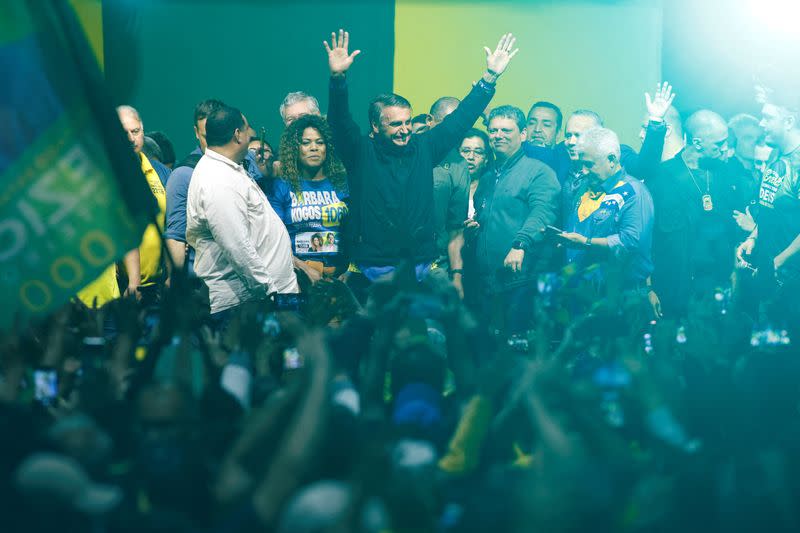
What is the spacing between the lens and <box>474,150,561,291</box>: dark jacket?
18.0 ft

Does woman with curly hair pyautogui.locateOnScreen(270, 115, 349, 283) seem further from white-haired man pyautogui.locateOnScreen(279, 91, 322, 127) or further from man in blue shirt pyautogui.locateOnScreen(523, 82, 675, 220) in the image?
man in blue shirt pyautogui.locateOnScreen(523, 82, 675, 220)

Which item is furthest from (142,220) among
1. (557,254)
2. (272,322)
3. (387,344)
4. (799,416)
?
(557,254)

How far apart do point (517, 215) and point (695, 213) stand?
154 centimetres

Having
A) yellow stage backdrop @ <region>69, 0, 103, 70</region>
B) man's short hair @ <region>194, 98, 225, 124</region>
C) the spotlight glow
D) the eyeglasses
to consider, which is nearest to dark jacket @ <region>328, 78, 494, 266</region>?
man's short hair @ <region>194, 98, 225, 124</region>

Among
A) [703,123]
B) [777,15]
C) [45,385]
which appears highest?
[777,15]

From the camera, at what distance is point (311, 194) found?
16.5 ft

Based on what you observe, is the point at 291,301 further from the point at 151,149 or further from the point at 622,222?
the point at 151,149

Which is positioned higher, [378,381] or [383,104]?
[383,104]

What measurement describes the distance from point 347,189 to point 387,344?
2.86 metres

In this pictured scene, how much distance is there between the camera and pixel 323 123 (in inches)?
201

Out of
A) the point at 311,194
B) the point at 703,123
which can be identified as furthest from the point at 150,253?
the point at 703,123

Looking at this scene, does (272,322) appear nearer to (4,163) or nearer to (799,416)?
(4,163)

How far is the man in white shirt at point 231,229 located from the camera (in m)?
4.33

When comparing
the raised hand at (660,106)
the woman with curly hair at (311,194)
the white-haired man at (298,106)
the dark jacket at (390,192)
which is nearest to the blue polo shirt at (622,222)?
the raised hand at (660,106)
